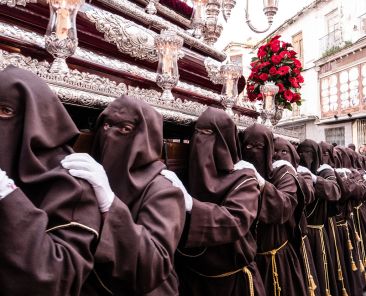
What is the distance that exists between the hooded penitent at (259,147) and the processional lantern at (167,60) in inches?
26.2

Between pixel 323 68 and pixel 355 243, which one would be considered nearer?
pixel 355 243

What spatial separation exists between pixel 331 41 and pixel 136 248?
18983 mm

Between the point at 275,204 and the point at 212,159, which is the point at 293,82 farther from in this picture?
the point at 212,159

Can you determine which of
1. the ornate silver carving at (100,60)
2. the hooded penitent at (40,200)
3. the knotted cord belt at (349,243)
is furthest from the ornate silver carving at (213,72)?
the hooded penitent at (40,200)

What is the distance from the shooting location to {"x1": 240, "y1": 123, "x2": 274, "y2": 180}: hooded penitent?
Result: 2.69 metres

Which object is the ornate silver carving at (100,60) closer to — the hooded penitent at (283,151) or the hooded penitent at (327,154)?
the hooded penitent at (283,151)

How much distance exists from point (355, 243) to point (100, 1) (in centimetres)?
398

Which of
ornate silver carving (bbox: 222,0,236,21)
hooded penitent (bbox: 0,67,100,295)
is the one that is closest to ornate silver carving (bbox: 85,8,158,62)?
ornate silver carving (bbox: 222,0,236,21)

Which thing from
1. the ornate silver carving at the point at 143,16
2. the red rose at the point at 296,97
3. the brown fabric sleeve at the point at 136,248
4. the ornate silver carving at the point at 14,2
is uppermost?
the ornate silver carving at the point at 143,16

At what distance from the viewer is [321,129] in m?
18.5

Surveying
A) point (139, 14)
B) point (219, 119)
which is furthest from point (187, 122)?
point (139, 14)

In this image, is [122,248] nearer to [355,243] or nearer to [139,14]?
[139,14]

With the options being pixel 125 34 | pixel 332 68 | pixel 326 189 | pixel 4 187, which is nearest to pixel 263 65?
pixel 326 189

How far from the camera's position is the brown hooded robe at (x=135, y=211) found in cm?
133
